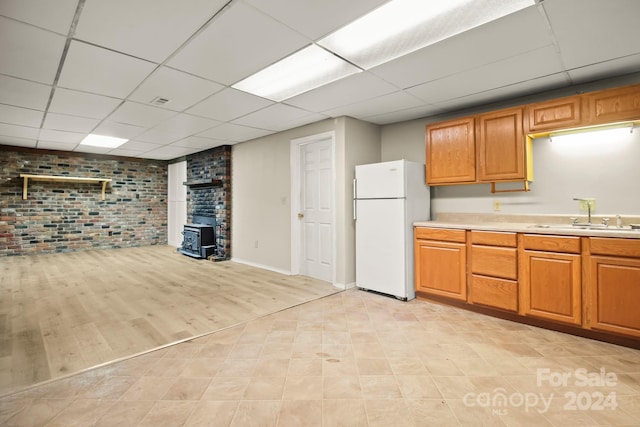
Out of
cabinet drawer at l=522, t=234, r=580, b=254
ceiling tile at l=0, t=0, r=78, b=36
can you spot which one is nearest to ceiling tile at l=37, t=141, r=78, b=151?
ceiling tile at l=0, t=0, r=78, b=36

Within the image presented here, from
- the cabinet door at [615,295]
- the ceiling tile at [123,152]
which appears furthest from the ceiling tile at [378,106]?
the ceiling tile at [123,152]

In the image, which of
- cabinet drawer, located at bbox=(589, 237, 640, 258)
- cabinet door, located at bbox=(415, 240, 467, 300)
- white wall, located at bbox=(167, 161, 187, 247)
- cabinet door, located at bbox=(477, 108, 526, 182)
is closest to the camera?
cabinet drawer, located at bbox=(589, 237, 640, 258)

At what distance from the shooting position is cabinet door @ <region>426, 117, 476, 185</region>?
3.48 metres

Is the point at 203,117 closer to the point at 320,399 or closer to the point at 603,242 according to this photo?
the point at 320,399

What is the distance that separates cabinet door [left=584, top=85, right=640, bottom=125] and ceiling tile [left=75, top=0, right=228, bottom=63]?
3.12 metres

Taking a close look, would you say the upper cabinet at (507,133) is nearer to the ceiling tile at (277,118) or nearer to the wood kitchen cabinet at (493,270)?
the wood kitchen cabinet at (493,270)

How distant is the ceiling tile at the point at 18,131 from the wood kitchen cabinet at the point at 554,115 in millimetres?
6897

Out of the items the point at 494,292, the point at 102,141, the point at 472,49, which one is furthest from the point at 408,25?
the point at 102,141

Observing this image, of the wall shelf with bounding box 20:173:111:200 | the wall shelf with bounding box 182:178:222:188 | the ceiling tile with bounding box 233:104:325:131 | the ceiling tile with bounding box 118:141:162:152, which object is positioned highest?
the ceiling tile with bounding box 118:141:162:152

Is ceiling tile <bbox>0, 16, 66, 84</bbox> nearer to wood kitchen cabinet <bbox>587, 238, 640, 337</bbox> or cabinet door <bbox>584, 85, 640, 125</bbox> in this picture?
cabinet door <bbox>584, 85, 640, 125</bbox>

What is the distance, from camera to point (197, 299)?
374cm

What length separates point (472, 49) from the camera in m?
2.40

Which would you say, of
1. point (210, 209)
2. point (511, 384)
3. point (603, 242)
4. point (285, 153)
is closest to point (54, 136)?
point (210, 209)

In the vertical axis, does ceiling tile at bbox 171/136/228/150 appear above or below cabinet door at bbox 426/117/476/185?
above
